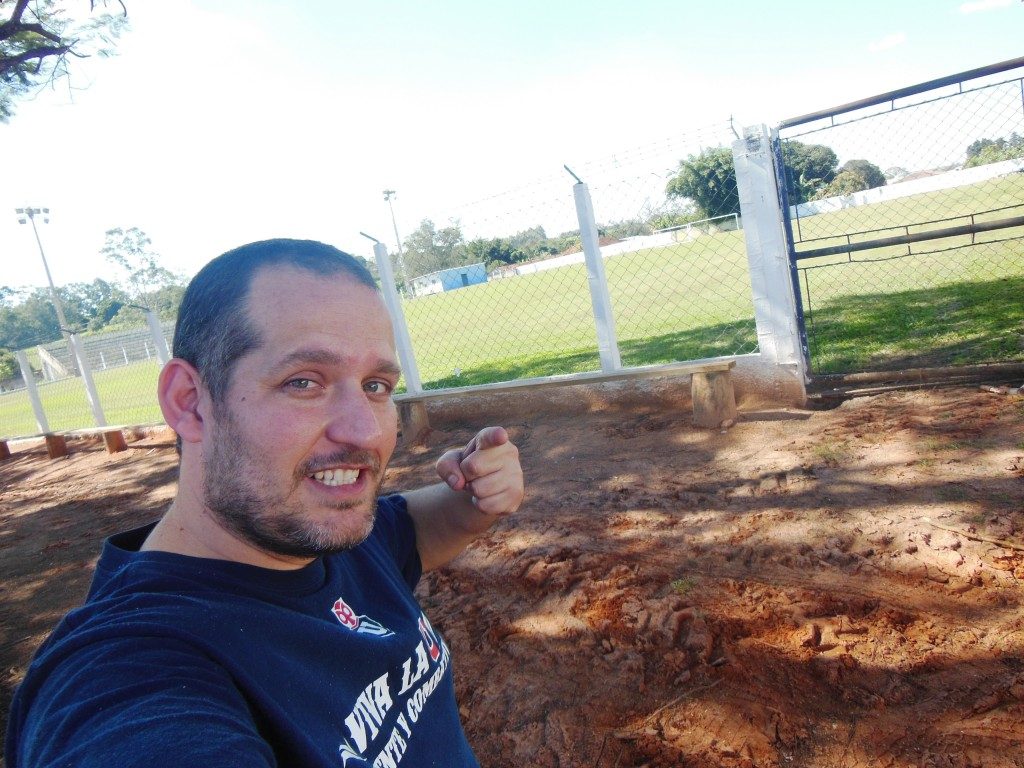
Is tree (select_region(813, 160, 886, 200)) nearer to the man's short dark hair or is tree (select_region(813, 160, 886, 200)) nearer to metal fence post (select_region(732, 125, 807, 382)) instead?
metal fence post (select_region(732, 125, 807, 382))

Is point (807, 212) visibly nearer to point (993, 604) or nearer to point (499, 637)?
point (993, 604)

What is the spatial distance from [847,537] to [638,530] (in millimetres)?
989

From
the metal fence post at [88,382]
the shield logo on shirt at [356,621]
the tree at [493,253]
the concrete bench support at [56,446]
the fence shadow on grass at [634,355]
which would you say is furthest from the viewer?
the metal fence post at [88,382]

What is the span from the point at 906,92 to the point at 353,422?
4.73 metres

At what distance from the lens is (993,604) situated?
7.77ft

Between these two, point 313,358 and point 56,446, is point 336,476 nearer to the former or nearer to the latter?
point 313,358

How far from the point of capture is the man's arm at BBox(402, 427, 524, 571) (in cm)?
155

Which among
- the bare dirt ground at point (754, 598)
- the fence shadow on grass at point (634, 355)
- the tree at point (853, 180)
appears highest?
the tree at point (853, 180)

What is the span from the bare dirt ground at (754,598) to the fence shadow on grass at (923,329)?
0.84 metres

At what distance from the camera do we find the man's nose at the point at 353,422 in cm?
105

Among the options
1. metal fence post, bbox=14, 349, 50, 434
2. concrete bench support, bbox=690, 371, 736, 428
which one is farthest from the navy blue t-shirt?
metal fence post, bbox=14, 349, 50, 434

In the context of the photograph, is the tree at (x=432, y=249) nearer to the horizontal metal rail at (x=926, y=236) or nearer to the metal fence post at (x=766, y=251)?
the metal fence post at (x=766, y=251)

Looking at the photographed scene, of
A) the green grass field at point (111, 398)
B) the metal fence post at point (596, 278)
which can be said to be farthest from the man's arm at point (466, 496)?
the green grass field at point (111, 398)

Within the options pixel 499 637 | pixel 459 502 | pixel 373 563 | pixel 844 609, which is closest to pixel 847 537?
pixel 844 609
